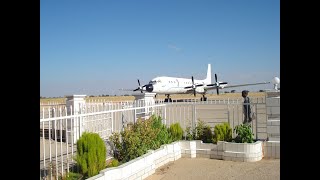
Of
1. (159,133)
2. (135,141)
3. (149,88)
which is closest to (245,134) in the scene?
(159,133)

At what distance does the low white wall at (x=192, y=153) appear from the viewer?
5.99 m

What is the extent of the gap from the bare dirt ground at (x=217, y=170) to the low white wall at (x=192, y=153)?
150mm

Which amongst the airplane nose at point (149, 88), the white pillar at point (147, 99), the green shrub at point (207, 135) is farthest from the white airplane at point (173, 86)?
the green shrub at point (207, 135)

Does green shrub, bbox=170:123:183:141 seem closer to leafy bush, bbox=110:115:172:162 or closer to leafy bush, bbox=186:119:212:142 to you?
leafy bush, bbox=186:119:212:142

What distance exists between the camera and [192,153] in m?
8.04

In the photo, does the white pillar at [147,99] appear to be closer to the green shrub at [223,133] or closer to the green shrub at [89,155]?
the green shrub at [223,133]

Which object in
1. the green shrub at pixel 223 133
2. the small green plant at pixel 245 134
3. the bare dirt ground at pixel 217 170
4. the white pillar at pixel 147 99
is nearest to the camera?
the bare dirt ground at pixel 217 170

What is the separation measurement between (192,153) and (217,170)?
136 centimetres
